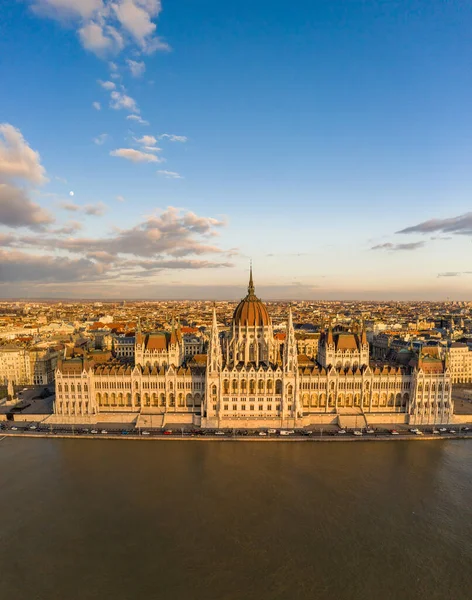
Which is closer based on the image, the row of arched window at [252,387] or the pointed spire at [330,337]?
the row of arched window at [252,387]

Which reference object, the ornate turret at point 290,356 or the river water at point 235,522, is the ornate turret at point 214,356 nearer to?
the ornate turret at point 290,356

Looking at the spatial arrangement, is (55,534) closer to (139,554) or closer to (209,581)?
(139,554)

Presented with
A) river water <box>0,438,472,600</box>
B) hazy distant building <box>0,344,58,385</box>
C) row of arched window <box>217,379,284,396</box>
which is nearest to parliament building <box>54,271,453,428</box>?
row of arched window <box>217,379,284,396</box>

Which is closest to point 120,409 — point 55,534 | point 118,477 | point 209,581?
point 118,477

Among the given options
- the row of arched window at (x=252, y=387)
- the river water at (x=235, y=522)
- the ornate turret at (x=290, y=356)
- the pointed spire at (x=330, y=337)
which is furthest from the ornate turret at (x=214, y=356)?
the pointed spire at (x=330, y=337)

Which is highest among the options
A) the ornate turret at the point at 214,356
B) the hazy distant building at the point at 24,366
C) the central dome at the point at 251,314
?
the central dome at the point at 251,314

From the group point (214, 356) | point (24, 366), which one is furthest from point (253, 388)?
point (24, 366)
